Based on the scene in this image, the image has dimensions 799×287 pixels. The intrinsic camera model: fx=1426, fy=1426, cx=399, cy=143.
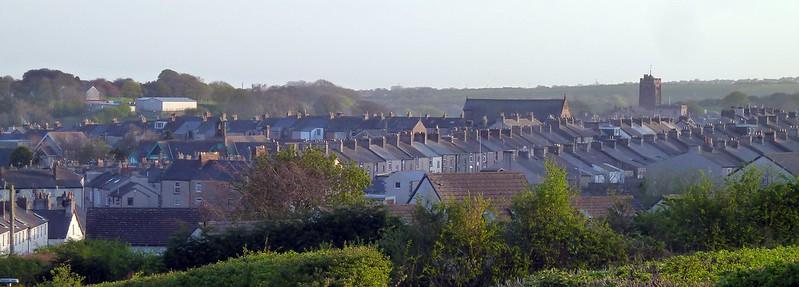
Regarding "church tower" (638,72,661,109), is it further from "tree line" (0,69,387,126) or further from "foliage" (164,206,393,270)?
"foliage" (164,206,393,270)

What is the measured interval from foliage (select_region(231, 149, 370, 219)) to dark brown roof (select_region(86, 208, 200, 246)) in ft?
7.85

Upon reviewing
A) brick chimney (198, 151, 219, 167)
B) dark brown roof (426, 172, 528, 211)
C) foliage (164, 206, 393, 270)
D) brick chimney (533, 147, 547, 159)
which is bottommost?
brick chimney (533, 147, 547, 159)

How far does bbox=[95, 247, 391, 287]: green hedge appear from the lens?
17953 mm

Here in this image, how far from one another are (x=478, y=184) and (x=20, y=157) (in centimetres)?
4084

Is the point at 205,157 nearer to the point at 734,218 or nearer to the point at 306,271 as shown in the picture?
the point at 734,218

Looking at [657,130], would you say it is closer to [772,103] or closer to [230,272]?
[772,103]

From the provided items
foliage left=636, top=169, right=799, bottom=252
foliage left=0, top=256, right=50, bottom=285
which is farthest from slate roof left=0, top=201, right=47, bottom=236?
foliage left=636, top=169, right=799, bottom=252

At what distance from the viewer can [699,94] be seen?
19138 cm

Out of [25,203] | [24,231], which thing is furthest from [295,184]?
[25,203]

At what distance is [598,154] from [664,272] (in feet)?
176

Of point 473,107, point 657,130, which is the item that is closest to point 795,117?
point 657,130

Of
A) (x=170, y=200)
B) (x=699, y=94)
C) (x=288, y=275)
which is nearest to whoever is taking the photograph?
(x=288, y=275)

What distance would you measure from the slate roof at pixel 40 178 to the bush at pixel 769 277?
44148mm

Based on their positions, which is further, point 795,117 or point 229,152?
point 795,117
